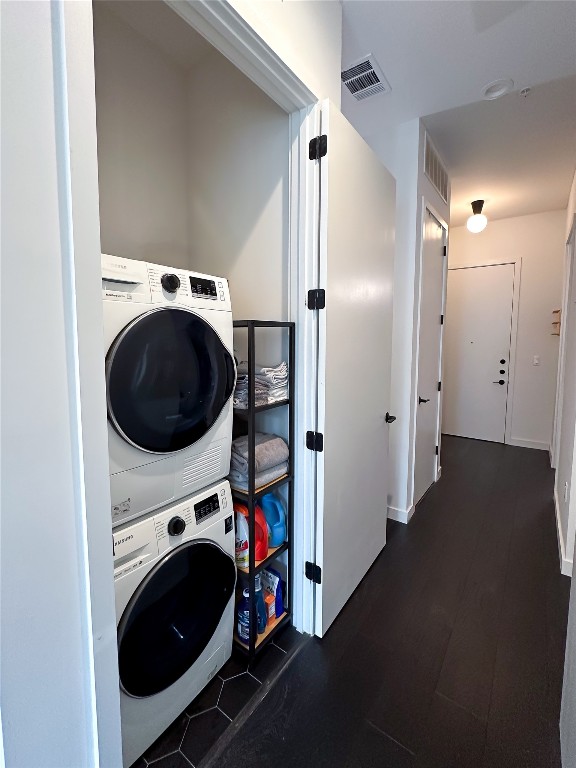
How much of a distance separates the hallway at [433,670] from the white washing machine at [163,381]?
0.92 meters

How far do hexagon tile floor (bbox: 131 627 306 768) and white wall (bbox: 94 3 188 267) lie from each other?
1877 millimetres

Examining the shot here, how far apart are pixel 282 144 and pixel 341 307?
2.41ft

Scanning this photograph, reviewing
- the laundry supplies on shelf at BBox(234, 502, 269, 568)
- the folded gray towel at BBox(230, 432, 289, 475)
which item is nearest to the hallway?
the laundry supplies on shelf at BBox(234, 502, 269, 568)

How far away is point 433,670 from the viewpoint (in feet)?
4.81

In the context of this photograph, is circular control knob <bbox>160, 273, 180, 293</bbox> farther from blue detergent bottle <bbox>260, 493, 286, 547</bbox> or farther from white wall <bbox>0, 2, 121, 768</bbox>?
blue detergent bottle <bbox>260, 493, 286, 547</bbox>

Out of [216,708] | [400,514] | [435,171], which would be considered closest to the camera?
[216,708]

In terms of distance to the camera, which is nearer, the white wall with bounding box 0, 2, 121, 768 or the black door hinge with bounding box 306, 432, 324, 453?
the white wall with bounding box 0, 2, 121, 768

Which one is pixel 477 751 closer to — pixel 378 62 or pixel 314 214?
pixel 314 214

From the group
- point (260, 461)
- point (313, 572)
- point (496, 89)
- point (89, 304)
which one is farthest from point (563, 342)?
point (89, 304)

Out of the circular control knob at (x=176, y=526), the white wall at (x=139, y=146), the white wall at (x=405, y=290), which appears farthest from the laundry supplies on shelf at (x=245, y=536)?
the white wall at (x=405, y=290)

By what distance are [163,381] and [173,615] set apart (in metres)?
0.79

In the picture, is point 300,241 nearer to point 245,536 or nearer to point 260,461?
point 260,461

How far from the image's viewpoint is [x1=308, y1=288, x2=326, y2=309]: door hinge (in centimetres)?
143

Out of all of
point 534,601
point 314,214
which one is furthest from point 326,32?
point 534,601
